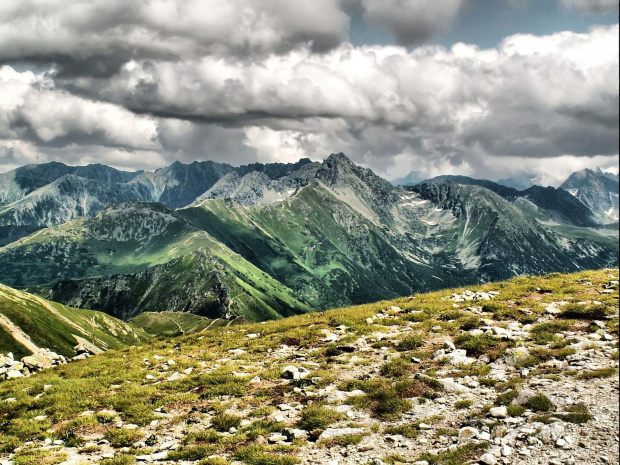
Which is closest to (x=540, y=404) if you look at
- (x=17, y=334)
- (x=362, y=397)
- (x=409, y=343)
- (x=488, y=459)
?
(x=488, y=459)

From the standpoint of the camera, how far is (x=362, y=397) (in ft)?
58.3

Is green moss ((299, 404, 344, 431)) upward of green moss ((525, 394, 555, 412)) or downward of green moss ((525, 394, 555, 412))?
downward

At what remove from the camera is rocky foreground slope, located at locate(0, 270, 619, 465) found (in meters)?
13.7

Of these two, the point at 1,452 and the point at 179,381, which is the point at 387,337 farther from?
the point at 1,452

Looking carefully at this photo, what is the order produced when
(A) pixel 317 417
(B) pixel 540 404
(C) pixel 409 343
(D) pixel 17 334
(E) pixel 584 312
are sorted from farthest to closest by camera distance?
1. (D) pixel 17 334
2. (E) pixel 584 312
3. (C) pixel 409 343
4. (A) pixel 317 417
5. (B) pixel 540 404

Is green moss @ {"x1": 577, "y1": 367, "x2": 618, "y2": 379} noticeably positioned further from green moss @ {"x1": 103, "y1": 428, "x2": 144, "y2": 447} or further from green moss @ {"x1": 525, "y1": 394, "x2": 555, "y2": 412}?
green moss @ {"x1": 103, "y1": 428, "x2": 144, "y2": 447}

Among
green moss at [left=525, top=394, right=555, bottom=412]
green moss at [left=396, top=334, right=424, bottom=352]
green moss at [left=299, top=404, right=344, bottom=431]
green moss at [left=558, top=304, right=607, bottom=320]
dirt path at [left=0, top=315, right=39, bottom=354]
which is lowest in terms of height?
dirt path at [left=0, top=315, right=39, bottom=354]

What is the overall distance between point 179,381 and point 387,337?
11.6 metres

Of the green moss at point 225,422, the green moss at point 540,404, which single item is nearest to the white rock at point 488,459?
the green moss at point 540,404

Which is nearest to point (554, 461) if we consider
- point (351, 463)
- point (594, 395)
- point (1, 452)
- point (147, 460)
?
point (594, 395)

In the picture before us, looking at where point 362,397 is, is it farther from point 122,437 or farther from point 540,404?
point 122,437

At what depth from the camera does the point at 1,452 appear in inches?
641

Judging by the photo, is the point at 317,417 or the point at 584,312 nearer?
the point at 317,417

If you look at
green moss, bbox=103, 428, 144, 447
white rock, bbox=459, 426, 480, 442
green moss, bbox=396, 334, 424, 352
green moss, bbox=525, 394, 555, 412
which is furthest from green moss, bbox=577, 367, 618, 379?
green moss, bbox=103, 428, 144, 447
